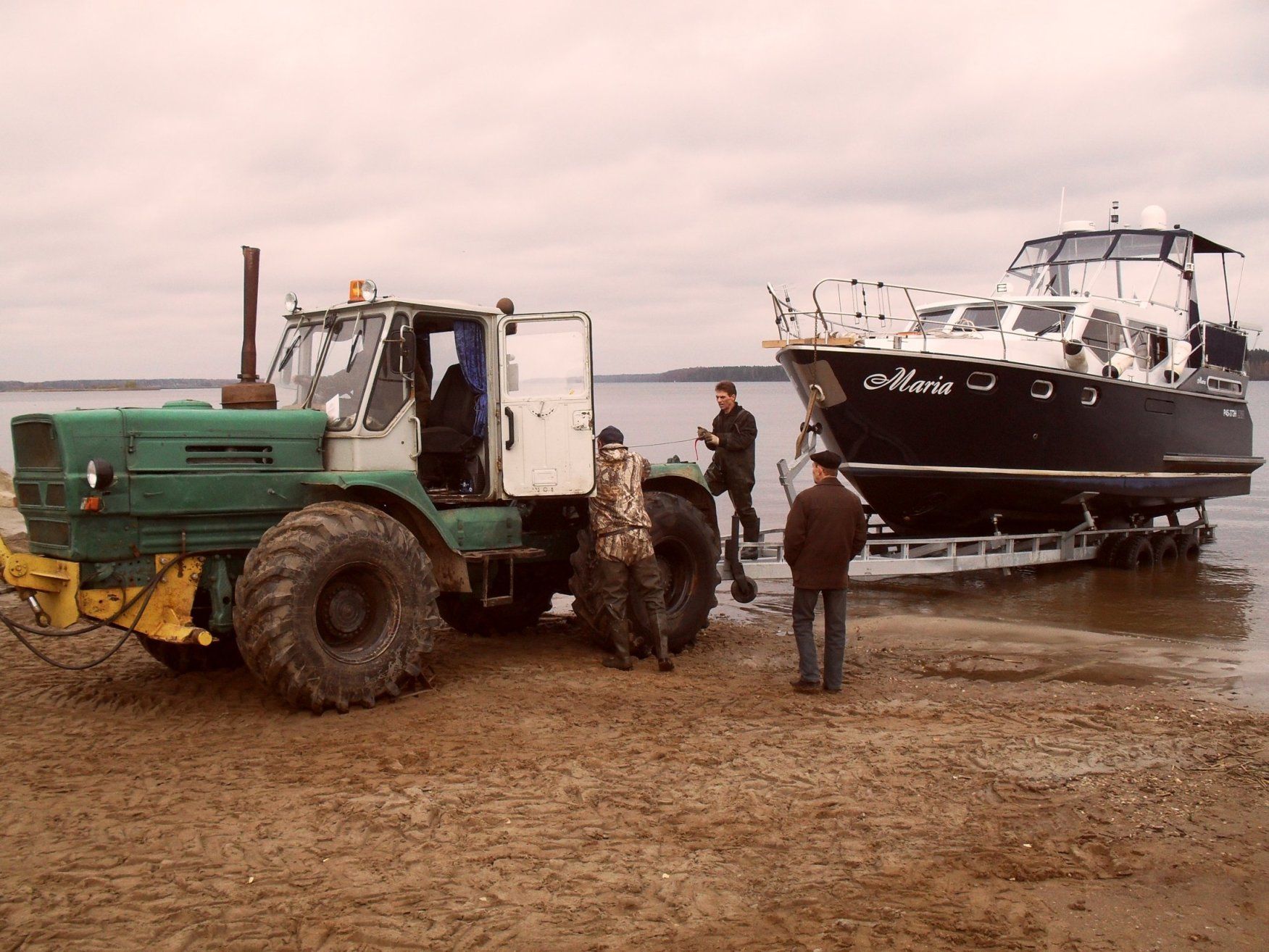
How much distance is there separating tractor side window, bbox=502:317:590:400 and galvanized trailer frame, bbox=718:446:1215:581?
7.62ft

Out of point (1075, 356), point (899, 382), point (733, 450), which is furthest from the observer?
point (1075, 356)

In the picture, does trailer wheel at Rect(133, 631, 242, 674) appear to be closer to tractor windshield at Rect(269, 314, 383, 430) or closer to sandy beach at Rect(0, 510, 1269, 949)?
sandy beach at Rect(0, 510, 1269, 949)

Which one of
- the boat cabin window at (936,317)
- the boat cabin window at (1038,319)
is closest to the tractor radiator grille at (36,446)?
the boat cabin window at (936,317)

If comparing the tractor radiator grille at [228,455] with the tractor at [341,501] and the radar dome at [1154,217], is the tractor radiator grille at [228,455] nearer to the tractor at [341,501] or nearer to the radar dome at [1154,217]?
the tractor at [341,501]

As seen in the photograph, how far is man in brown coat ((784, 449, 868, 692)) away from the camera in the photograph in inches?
277

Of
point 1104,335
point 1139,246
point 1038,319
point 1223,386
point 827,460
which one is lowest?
point 827,460

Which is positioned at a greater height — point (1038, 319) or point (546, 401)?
point (1038, 319)

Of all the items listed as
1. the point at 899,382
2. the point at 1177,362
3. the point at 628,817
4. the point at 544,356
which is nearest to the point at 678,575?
the point at 544,356

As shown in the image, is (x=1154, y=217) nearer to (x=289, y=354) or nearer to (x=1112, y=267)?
(x=1112, y=267)

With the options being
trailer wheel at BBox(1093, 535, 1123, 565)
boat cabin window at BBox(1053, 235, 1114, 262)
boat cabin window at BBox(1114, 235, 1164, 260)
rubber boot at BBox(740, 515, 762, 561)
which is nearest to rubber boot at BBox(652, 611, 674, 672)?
rubber boot at BBox(740, 515, 762, 561)

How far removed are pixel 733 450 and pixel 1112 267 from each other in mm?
8516

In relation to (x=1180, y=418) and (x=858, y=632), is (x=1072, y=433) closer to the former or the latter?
(x=1180, y=418)

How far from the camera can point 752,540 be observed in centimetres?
1002

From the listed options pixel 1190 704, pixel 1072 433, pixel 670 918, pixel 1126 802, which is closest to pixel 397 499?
pixel 670 918
